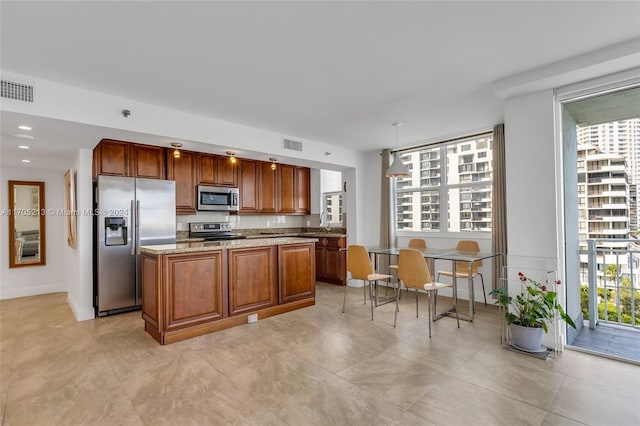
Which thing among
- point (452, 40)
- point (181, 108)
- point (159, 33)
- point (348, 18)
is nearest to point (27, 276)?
point (181, 108)

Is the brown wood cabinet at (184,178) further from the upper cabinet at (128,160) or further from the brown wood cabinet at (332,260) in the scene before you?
the brown wood cabinet at (332,260)

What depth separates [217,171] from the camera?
5.61 m

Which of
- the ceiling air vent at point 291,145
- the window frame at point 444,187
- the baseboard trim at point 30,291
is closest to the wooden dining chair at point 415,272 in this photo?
the window frame at point 444,187

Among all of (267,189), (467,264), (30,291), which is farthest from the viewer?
(267,189)

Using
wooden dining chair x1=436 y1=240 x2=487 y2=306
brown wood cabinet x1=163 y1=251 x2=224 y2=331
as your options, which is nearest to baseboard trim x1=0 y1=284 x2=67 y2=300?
brown wood cabinet x1=163 y1=251 x2=224 y2=331

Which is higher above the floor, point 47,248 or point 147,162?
point 147,162

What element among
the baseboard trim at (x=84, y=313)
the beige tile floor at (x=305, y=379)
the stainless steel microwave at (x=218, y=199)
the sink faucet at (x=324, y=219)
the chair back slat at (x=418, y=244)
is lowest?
the beige tile floor at (x=305, y=379)

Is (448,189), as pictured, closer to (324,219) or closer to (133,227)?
(324,219)

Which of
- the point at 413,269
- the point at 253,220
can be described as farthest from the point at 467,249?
the point at 253,220

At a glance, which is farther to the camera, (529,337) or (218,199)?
(218,199)

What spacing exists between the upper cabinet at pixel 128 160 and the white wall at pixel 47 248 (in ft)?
7.30

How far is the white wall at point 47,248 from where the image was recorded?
530 centimetres

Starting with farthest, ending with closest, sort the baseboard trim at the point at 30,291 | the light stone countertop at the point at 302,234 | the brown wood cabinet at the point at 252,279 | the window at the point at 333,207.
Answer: the window at the point at 333,207
the light stone countertop at the point at 302,234
the baseboard trim at the point at 30,291
the brown wood cabinet at the point at 252,279

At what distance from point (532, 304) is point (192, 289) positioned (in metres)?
3.33
